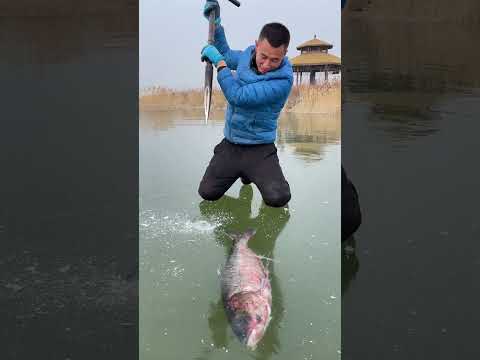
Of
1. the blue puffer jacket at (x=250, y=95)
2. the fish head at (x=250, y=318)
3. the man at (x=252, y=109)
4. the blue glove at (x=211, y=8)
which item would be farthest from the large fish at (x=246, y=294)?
the blue glove at (x=211, y=8)

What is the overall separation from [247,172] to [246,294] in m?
1.24

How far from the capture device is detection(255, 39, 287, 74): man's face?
7.91ft

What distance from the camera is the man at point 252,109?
98.6 inches

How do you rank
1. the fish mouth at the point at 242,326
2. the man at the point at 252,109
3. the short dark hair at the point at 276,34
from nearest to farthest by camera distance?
the fish mouth at the point at 242,326
the short dark hair at the point at 276,34
the man at the point at 252,109

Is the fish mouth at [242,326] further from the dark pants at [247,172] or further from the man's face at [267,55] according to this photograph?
the man's face at [267,55]

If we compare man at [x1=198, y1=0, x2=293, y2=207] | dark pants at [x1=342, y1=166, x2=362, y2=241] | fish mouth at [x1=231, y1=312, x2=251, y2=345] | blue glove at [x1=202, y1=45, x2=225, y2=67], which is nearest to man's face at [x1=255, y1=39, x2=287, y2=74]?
man at [x1=198, y1=0, x2=293, y2=207]

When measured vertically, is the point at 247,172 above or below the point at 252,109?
below

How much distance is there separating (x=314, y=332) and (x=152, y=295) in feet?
2.55

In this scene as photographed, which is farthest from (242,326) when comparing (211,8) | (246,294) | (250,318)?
(211,8)

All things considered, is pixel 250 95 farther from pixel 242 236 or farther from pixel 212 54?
pixel 242 236

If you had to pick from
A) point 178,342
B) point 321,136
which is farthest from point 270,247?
point 321,136

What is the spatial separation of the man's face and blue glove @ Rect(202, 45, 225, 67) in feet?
0.79

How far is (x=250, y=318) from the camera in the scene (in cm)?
165

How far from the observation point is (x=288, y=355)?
1.58 meters
